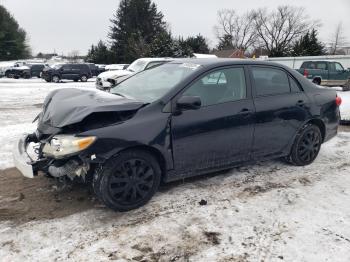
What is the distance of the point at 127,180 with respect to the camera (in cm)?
367

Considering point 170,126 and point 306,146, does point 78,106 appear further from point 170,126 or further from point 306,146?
point 306,146

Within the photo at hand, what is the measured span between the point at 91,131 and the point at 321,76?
18.7m

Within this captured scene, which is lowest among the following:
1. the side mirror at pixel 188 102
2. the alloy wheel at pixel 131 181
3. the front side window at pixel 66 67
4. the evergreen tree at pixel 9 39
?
the alloy wheel at pixel 131 181

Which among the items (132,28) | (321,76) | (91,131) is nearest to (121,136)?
(91,131)

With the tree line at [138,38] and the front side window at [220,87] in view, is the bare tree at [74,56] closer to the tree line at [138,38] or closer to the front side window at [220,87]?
the tree line at [138,38]

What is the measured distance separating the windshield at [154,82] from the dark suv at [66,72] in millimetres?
23349

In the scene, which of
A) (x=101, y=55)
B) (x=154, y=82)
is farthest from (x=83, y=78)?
(x=101, y=55)

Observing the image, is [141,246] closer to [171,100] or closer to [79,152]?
[79,152]

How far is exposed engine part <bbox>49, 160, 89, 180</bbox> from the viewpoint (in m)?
3.50

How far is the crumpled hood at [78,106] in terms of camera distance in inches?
139

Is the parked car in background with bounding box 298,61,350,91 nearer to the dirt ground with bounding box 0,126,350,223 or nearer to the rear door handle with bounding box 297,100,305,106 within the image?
the rear door handle with bounding box 297,100,305,106

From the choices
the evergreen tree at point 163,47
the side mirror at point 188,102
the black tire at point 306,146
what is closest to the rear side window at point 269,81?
the black tire at point 306,146

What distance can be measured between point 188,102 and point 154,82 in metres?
0.84

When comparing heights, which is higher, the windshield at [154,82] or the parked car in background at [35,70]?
the parked car in background at [35,70]
